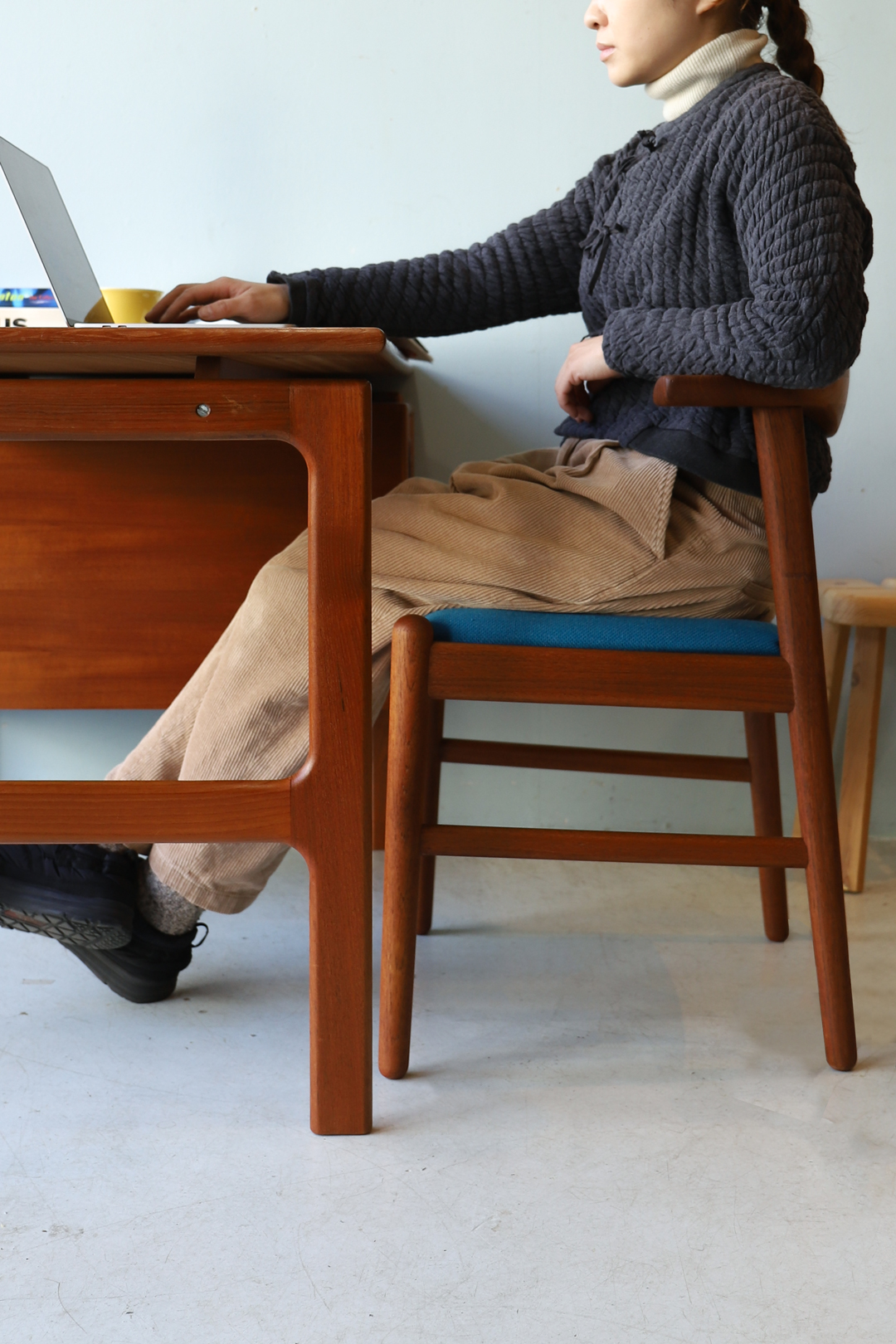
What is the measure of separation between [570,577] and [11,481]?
0.79 metres

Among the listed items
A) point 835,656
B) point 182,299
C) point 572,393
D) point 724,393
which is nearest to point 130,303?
point 182,299

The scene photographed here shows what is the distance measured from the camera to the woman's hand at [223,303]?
111 cm

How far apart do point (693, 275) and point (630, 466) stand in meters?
0.19

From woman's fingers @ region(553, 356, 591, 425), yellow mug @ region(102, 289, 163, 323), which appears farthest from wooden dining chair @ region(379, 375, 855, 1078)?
yellow mug @ region(102, 289, 163, 323)

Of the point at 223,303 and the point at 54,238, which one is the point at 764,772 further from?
the point at 54,238

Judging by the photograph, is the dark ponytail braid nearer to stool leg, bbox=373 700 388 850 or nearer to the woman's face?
the woman's face

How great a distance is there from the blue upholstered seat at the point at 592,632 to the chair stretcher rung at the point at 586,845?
163 mm

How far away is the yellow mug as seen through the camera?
1.38 m

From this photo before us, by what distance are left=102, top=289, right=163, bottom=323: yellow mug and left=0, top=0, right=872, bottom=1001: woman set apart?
28cm

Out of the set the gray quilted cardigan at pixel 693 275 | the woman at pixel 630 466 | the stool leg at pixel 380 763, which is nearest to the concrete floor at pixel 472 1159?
the woman at pixel 630 466

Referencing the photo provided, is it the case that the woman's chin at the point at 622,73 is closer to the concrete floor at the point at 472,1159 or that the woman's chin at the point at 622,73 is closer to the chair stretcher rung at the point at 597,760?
the chair stretcher rung at the point at 597,760

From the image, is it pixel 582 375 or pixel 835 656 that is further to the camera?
pixel 835 656

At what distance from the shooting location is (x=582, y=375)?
111 centimetres

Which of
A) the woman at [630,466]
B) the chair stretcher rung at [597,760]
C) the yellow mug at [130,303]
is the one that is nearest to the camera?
the woman at [630,466]
